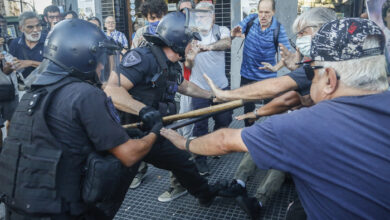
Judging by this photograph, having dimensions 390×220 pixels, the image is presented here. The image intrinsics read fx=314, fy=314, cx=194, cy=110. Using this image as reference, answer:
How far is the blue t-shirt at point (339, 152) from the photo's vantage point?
1.30 meters

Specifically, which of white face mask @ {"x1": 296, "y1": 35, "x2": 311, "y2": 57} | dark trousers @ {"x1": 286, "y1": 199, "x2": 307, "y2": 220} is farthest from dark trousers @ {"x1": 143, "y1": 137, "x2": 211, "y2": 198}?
white face mask @ {"x1": 296, "y1": 35, "x2": 311, "y2": 57}

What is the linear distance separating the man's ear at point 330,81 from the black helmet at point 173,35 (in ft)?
5.70

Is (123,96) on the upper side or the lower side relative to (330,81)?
lower

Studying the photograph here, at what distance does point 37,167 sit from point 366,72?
5.83 feet

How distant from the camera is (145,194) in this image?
3.70 metres

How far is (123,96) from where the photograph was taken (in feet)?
9.19

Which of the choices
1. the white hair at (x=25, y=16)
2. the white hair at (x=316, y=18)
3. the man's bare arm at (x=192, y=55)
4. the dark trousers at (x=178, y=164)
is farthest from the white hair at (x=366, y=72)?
the white hair at (x=25, y=16)

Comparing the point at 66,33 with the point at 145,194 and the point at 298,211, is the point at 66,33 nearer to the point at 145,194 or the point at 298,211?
the point at 298,211

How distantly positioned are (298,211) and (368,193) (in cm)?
81

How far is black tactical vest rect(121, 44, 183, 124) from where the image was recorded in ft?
9.64

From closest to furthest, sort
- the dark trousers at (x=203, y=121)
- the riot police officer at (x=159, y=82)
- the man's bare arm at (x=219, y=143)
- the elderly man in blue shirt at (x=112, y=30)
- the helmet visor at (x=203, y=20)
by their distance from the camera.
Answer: the man's bare arm at (x=219, y=143)
the riot police officer at (x=159, y=82)
the helmet visor at (x=203, y=20)
the dark trousers at (x=203, y=121)
the elderly man in blue shirt at (x=112, y=30)

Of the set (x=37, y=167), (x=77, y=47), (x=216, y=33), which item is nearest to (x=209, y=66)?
(x=216, y=33)

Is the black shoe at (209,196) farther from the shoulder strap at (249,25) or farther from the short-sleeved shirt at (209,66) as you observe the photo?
the shoulder strap at (249,25)

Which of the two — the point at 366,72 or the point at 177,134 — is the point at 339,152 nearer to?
the point at 366,72
